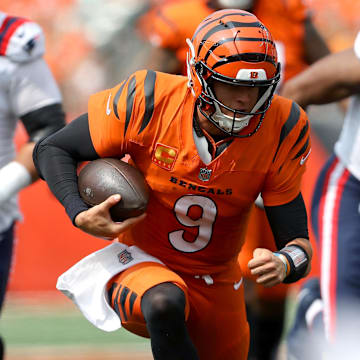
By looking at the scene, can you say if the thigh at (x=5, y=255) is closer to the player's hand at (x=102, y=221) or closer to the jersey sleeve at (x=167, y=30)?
the player's hand at (x=102, y=221)

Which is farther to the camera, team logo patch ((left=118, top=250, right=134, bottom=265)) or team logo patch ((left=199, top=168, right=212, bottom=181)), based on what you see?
team logo patch ((left=118, top=250, right=134, bottom=265))

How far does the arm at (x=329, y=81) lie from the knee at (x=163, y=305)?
122 centimetres

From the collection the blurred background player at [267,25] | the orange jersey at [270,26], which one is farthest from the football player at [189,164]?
the orange jersey at [270,26]

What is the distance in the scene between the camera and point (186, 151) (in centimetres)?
299

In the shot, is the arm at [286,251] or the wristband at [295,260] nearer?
the arm at [286,251]

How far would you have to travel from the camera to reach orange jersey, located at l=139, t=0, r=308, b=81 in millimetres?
4688

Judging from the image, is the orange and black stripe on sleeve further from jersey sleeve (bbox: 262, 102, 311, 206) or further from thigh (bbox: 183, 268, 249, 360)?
thigh (bbox: 183, 268, 249, 360)

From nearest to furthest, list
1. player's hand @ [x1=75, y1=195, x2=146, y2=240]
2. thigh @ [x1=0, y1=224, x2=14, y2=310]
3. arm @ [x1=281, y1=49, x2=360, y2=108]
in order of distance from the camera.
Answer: player's hand @ [x1=75, y1=195, x2=146, y2=240] → arm @ [x1=281, y1=49, x2=360, y2=108] → thigh @ [x1=0, y1=224, x2=14, y2=310]

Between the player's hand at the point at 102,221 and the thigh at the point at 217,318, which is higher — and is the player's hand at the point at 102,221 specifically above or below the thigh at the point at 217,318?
above

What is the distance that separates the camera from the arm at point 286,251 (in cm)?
276

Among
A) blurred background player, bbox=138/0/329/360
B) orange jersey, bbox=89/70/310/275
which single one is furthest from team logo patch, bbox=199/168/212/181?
blurred background player, bbox=138/0/329/360

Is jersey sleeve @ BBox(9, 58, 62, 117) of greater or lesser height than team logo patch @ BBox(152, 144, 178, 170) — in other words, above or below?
below

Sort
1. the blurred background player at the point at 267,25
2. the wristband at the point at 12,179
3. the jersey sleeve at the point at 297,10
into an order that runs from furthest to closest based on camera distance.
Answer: the jersey sleeve at the point at 297,10 < the blurred background player at the point at 267,25 < the wristband at the point at 12,179

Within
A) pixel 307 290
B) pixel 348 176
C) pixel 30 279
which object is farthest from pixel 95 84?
pixel 348 176
